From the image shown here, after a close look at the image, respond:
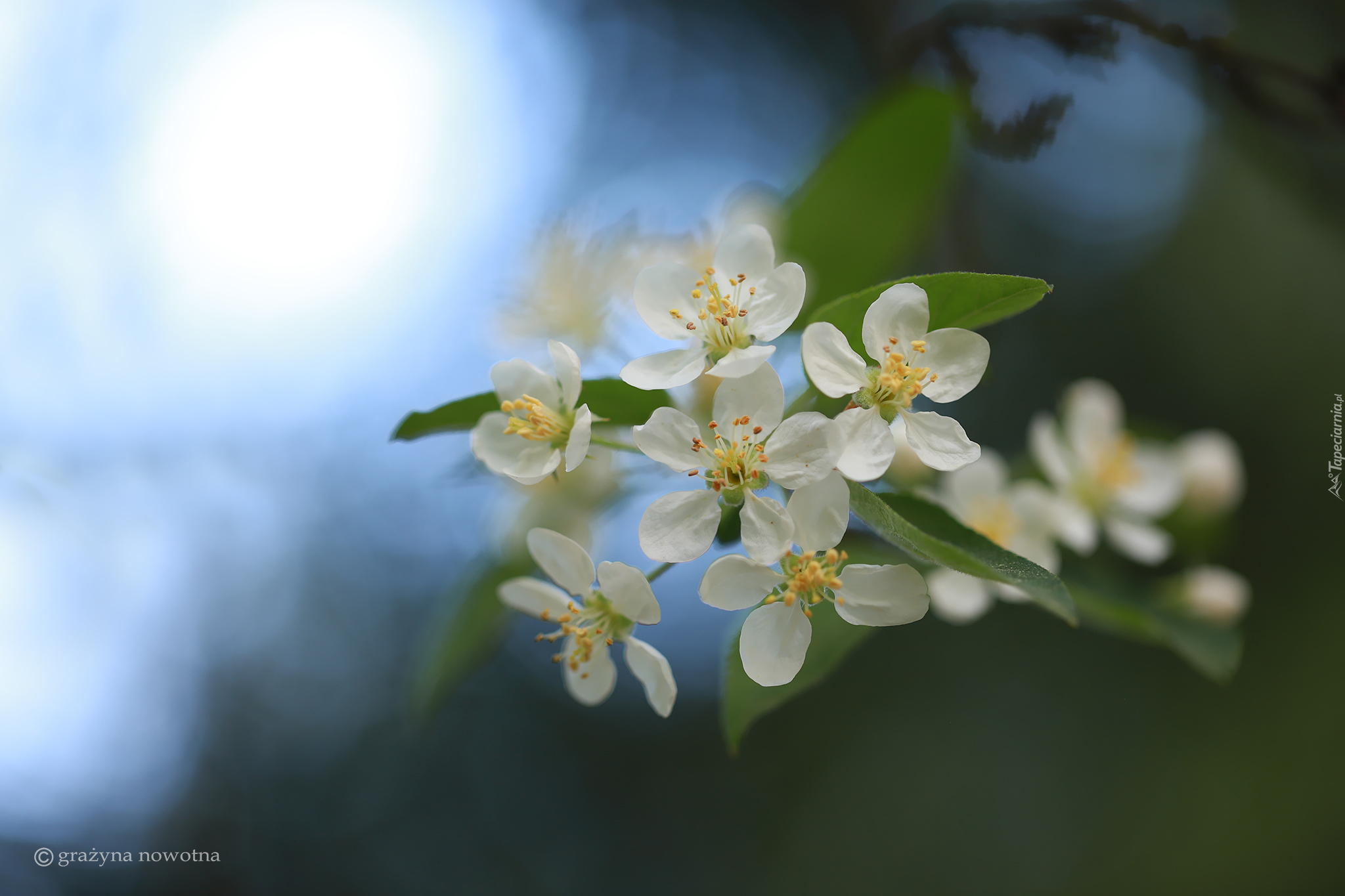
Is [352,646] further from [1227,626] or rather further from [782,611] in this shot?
[1227,626]

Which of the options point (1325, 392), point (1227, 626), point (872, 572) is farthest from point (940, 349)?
point (1325, 392)

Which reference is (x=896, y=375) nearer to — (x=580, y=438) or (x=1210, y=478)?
(x=580, y=438)

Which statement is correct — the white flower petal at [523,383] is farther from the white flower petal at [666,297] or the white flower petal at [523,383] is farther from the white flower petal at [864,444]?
the white flower petal at [864,444]

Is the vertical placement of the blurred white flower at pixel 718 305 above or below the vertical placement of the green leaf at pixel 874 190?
below

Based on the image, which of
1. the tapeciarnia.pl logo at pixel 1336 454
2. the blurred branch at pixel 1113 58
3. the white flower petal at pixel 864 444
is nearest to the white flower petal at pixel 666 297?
the white flower petal at pixel 864 444

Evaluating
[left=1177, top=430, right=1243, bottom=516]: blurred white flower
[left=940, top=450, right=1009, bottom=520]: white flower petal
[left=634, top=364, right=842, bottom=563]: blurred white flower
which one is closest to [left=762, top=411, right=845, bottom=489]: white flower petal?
[left=634, top=364, right=842, bottom=563]: blurred white flower

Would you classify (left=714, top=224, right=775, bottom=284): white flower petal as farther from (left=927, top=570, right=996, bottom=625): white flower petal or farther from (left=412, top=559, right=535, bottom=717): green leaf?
(left=412, top=559, right=535, bottom=717): green leaf
